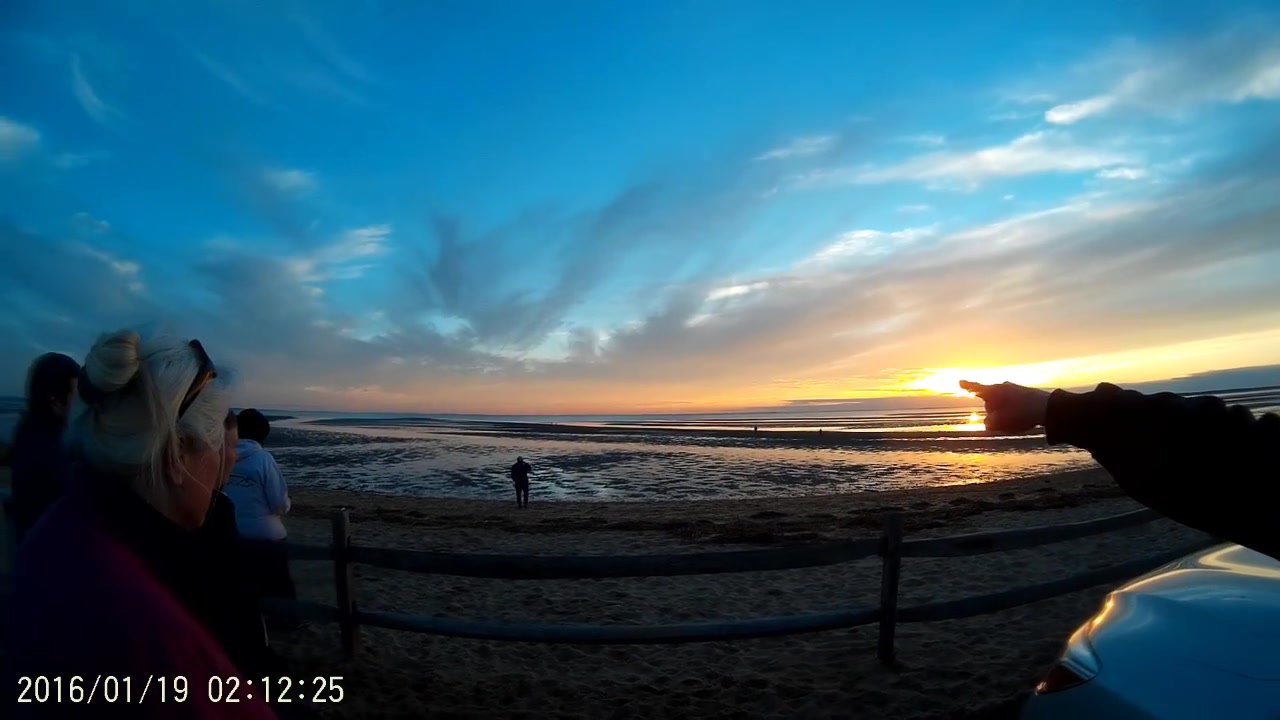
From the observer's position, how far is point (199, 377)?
1.48 meters

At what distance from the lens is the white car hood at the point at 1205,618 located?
2.29m

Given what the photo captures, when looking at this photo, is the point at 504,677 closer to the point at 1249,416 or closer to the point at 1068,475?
the point at 1249,416

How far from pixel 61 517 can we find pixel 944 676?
5.62m

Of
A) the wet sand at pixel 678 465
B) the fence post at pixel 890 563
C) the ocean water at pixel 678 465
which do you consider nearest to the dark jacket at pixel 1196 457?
the fence post at pixel 890 563

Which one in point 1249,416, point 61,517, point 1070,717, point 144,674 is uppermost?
point 1249,416

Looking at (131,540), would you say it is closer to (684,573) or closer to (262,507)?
(684,573)

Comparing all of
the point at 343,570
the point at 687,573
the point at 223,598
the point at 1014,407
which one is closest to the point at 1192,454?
the point at 1014,407

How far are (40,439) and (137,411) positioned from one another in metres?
3.33

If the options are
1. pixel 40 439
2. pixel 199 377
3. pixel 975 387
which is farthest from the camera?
pixel 40 439

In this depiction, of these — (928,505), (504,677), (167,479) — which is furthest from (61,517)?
(928,505)

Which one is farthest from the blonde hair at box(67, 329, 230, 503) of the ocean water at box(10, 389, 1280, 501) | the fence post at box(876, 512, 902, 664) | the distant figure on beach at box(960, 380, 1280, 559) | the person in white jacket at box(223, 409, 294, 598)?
the ocean water at box(10, 389, 1280, 501)

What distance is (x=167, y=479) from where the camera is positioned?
4.50 ft

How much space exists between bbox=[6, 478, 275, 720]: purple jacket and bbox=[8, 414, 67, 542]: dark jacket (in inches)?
133

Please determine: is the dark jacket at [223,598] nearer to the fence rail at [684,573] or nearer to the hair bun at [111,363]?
the hair bun at [111,363]
